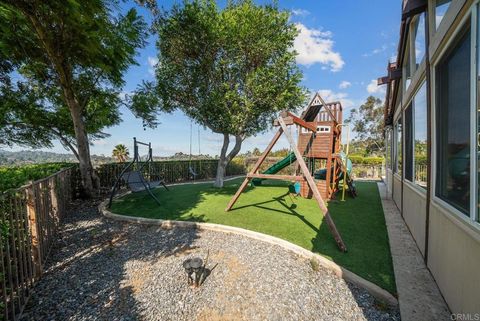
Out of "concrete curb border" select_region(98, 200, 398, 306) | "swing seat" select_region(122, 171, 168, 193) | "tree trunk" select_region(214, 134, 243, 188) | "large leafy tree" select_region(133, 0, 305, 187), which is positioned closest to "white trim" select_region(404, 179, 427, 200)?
"concrete curb border" select_region(98, 200, 398, 306)

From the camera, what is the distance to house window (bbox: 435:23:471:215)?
7.15 feet

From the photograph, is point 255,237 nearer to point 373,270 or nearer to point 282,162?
point 373,270

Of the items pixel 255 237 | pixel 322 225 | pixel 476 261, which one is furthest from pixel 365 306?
pixel 322 225

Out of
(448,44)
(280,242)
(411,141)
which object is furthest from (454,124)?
(280,242)

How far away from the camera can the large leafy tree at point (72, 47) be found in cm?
480

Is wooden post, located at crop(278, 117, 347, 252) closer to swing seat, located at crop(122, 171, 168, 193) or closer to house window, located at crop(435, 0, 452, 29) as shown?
house window, located at crop(435, 0, 452, 29)

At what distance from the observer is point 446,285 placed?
8.18 ft

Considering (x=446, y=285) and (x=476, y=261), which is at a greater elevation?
(x=476, y=261)

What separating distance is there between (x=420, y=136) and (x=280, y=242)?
11.4ft

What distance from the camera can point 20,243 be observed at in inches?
105

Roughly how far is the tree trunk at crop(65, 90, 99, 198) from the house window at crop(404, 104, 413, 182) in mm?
10683

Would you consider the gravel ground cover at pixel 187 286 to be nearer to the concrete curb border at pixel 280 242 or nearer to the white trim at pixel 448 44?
the concrete curb border at pixel 280 242

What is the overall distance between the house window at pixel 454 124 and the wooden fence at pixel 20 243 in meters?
4.89

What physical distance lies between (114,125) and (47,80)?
14.1 feet
